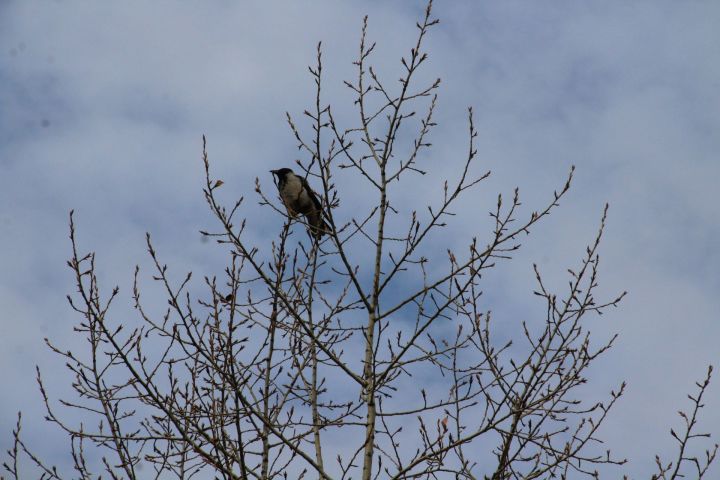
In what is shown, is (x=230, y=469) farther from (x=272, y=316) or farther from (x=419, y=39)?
(x=419, y=39)

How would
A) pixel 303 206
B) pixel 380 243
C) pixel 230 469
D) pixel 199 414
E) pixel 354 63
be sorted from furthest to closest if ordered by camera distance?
pixel 303 206 < pixel 354 63 < pixel 380 243 < pixel 199 414 < pixel 230 469

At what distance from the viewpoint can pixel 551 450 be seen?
4.69 metres

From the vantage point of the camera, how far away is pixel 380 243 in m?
5.09

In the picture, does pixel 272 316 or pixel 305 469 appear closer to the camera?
pixel 305 469

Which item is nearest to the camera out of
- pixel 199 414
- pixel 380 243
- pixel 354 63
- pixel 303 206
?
pixel 199 414

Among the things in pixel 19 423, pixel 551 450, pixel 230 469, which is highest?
pixel 19 423

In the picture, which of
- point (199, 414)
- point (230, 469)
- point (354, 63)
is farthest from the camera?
point (354, 63)

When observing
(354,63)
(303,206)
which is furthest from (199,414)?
(303,206)

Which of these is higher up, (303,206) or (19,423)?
(303,206)

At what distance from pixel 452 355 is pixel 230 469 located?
5.82 ft

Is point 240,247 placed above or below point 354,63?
below

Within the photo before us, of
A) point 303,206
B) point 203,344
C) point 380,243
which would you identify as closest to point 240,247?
point 203,344

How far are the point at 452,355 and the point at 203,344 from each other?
177 centimetres

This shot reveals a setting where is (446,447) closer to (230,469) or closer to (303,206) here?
(230,469)
